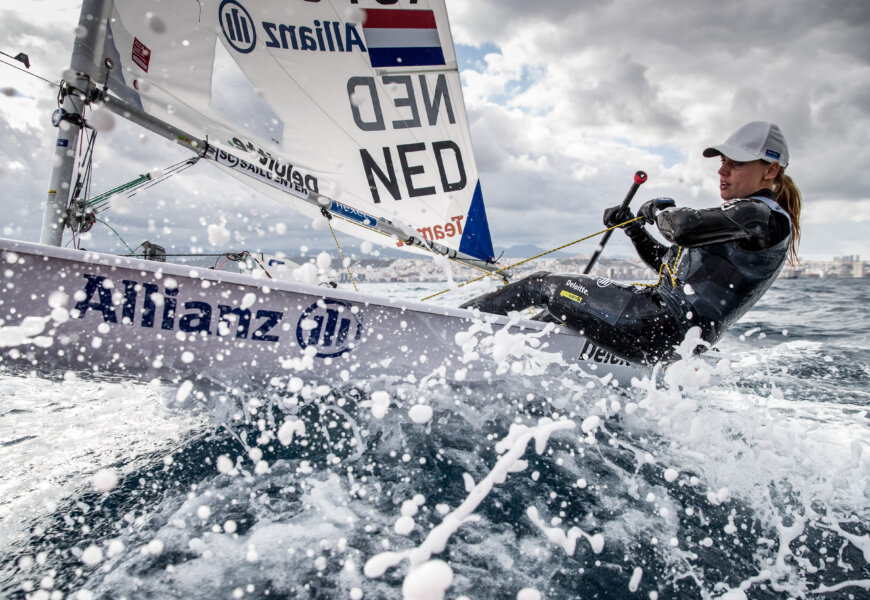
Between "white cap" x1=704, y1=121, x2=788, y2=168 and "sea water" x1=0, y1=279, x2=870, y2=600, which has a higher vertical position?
"white cap" x1=704, y1=121, x2=788, y2=168

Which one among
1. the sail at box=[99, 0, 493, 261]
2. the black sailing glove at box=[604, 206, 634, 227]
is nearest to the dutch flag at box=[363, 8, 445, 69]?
the sail at box=[99, 0, 493, 261]

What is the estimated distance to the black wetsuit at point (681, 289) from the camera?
180 centimetres

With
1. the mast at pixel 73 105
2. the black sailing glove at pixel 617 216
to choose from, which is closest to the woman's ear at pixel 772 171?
the black sailing glove at pixel 617 216

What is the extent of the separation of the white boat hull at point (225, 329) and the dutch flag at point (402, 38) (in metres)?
2.53

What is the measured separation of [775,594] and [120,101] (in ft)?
11.6

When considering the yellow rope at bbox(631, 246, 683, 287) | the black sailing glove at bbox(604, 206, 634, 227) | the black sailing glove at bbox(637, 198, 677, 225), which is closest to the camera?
the yellow rope at bbox(631, 246, 683, 287)

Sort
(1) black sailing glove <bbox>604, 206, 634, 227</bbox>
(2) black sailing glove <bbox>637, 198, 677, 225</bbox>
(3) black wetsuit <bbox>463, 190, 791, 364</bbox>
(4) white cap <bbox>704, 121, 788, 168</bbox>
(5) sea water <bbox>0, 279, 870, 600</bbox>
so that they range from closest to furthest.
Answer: (5) sea water <bbox>0, 279, 870, 600</bbox> < (3) black wetsuit <bbox>463, 190, 791, 364</bbox> < (4) white cap <bbox>704, 121, 788, 168</bbox> < (2) black sailing glove <bbox>637, 198, 677, 225</bbox> < (1) black sailing glove <bbox>604, 206, 634, 227</bbox>

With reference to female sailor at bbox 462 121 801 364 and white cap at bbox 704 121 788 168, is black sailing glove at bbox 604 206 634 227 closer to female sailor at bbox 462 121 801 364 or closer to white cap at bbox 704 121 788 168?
female sailor at bbox 462 121 801 364

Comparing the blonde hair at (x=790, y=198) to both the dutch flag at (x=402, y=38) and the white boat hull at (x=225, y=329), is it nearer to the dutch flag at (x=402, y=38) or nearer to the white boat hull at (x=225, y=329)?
the white boat hull at (x=225, y=329)

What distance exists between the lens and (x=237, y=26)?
2.84 metres

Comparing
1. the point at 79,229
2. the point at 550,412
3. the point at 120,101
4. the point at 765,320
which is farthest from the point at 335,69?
the point at 765,320

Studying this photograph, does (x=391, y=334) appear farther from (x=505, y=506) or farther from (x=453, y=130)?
(x=453, y=130)

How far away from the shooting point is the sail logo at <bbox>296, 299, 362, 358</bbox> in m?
1.86

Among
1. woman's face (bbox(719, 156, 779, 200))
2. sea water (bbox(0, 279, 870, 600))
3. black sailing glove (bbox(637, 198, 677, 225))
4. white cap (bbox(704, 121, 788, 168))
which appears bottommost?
sea water (bbox(0, 279, 870, 600))
